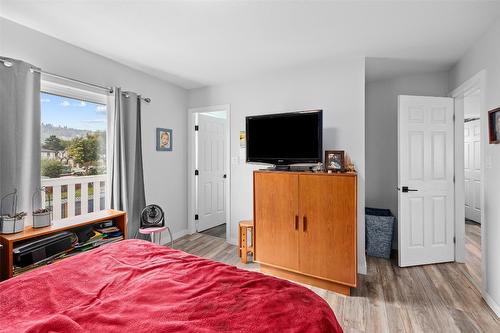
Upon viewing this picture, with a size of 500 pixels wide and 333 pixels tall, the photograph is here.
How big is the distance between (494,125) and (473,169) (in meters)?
3.62

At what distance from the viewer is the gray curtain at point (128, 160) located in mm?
2826

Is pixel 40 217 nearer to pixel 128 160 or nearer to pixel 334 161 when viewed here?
pixel 128 160

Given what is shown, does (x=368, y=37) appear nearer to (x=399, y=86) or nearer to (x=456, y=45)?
(x=456, y=45)

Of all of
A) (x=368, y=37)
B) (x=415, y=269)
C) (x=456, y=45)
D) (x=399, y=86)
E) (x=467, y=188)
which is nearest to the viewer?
(x=368, y=37)

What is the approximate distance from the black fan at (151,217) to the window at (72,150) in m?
0.51

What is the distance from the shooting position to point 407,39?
7.59ft

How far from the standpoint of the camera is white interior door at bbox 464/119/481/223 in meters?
4.60

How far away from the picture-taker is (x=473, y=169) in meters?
4.75

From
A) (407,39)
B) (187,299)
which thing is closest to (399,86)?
(407,39)

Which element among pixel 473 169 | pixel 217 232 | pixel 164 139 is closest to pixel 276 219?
pixel 217 232

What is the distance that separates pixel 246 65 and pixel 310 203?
74.0 inches

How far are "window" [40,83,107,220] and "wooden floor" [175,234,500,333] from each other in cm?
203

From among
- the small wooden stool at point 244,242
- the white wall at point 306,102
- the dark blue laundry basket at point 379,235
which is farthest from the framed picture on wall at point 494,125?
the small wooden stool at point 244,242

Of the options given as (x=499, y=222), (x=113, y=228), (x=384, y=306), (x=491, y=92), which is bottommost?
(x=384, y=306)
